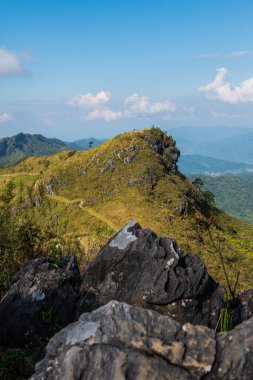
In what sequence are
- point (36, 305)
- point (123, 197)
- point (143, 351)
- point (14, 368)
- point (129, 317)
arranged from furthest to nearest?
point (123, 197) → point (36, 305) → point (14, 368) → point (129, 317) → point (143, 351)

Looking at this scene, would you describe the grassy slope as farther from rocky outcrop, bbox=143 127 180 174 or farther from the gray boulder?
the gray boulder

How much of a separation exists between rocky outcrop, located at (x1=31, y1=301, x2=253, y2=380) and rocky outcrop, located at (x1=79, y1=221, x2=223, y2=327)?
294 inches

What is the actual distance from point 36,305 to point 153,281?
5.17 meters

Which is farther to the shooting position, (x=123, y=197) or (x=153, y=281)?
(x=123, y=197)

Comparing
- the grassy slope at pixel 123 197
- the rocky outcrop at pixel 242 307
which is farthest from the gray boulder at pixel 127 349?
the grassy slope at pixel 123 197

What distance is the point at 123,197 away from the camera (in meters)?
114

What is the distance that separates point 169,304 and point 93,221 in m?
89.9

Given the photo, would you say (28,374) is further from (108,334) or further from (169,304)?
(169,304)

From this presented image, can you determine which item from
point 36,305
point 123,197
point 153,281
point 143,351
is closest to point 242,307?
point 153,281

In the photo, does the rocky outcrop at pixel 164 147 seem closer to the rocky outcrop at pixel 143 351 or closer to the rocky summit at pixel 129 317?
the rocky summit at pixel 129 317

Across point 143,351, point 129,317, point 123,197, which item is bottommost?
point 123,197

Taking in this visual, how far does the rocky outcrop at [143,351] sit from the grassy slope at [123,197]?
7790cm

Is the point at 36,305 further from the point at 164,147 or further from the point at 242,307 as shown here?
the point at 164,147

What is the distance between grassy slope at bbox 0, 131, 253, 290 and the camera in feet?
318
